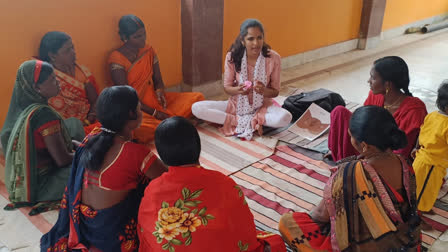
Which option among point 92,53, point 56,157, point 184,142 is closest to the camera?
point 184,142

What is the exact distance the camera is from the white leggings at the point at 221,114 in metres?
3.81

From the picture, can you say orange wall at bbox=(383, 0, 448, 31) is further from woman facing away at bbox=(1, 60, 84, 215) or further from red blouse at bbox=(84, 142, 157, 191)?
red blouse at bbox=(84, 142, 157, 191)

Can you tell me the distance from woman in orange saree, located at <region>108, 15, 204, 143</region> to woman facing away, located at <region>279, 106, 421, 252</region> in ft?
7.49

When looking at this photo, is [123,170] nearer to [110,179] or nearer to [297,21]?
[110,179]

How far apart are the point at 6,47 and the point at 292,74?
3885 millimetres

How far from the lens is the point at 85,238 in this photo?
2.05 m

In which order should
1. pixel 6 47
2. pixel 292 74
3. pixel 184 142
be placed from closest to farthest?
pixel 184 142
pixel 6 47
pixel 292 74

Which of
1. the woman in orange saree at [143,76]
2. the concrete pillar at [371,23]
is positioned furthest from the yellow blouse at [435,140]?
the concrete pillar at [371,23]

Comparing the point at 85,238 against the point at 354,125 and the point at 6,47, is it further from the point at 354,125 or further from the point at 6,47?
the point at 6,47

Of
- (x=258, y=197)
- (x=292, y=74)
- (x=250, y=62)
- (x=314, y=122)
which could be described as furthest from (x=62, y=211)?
(x=292, y=74)

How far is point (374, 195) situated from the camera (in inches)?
69.8

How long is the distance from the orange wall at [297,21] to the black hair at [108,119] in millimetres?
3257

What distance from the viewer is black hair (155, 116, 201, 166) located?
163 centimetres

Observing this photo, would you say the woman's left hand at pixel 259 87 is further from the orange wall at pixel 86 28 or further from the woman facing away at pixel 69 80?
the woman facing away at pixel 69 80
